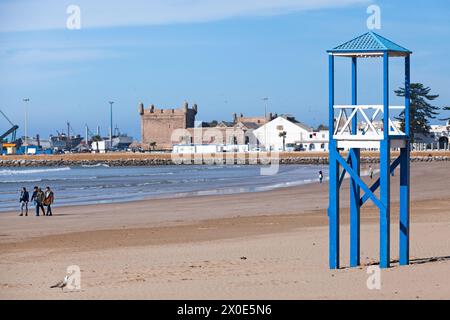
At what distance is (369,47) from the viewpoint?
13688 mm

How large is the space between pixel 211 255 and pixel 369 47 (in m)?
5.02

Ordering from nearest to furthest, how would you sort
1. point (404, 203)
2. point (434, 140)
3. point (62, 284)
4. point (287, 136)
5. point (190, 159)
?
point (62, 284)
point (404, 203)
point (434, 140)
point (190, 159)
point (287, 136)

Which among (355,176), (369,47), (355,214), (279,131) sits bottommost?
(355,214)

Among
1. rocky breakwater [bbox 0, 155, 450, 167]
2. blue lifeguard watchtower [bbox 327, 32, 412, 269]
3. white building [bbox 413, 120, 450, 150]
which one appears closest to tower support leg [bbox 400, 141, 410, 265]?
blue lifeguard watchtower [bbox 327, 32, 412, 269]

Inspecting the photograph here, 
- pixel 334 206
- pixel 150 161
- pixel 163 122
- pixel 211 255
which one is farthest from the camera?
pixel 163 122

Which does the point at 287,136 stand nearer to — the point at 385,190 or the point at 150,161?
the point at 150,161

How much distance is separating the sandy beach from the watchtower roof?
3.48 meters

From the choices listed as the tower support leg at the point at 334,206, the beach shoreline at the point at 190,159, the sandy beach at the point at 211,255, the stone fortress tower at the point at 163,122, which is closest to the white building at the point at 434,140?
the beach shoreline at the point at 190,159

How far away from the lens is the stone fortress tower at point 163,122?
5635 inches

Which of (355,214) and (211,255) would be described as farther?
(211,255)

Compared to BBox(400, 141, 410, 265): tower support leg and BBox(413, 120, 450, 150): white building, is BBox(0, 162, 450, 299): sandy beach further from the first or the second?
BBox(413, 120, 450, 150): white building

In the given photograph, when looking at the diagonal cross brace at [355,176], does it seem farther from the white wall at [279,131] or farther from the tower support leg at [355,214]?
the white wall at [279,131]

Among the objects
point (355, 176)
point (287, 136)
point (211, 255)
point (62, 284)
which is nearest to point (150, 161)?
point (287, 136)
